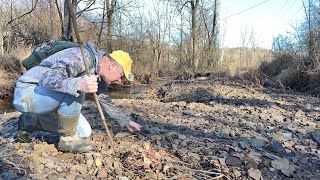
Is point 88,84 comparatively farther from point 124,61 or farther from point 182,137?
point 182,137

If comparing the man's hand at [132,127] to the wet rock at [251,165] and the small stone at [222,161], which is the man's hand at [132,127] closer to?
the small stone at [222,161]

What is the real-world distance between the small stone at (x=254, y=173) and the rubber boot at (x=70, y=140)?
58.5 inches

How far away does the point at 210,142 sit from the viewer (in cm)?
352

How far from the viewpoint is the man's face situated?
269 centimetres

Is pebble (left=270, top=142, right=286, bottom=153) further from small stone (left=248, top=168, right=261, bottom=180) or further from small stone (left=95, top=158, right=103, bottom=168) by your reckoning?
small stone (left=95, top=158, right=103, bottom=168)

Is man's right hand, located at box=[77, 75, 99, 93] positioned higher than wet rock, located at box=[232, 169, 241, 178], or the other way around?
man's right hand, located at box=[77, 75, 99, 93]

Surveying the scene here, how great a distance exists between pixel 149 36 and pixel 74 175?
29091 millimetres

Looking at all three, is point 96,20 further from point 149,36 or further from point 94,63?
point 94,63

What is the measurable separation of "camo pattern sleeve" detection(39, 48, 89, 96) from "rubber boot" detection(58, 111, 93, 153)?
0.46 m

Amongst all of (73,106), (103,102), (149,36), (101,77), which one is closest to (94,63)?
(101,77)

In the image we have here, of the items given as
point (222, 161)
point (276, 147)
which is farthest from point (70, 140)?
Answer: point (276, 147)

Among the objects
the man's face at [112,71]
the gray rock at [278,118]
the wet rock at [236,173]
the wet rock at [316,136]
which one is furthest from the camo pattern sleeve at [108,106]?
the gray rock at [278,118]

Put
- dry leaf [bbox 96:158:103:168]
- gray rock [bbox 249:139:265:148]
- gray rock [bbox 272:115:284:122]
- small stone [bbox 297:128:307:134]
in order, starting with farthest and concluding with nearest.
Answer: gray rock [bbox 272:115:284:122] < small stone [bbox 297:128:307:134] < gray rock [bbox 249:139:265:148] < dry leaf [bbox 96:158:103:168]

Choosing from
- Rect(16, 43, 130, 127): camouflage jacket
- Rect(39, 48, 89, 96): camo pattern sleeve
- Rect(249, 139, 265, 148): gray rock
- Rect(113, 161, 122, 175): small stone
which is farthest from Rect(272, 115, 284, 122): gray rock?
Rect(39, 48, 89, 96): camo pattern sleeve
